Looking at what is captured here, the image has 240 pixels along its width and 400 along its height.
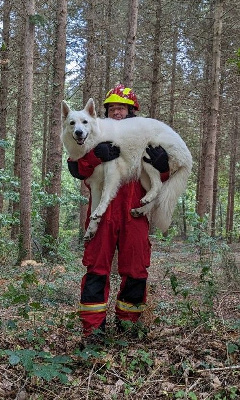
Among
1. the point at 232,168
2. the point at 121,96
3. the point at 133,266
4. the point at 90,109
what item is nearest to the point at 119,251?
the point at 133,266

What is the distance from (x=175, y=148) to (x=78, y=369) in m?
2.23

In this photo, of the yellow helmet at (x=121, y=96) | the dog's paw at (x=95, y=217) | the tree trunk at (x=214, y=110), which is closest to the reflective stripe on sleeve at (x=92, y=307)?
the dog's paw at (x=95, y=217)

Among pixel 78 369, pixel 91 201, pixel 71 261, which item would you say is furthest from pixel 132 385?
pixel 71 261

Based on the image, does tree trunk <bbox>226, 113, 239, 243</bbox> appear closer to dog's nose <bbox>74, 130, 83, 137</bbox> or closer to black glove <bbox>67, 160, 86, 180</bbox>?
black glove <bbox>67, 160, 86, 180</bbox>

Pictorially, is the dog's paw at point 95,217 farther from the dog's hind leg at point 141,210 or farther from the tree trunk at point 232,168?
the tree trunk at point 232,168

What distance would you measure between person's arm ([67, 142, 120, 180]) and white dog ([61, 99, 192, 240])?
45 millimetres

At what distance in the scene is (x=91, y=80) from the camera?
1259cm

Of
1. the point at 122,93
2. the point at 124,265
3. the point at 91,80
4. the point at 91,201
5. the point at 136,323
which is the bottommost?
the point at 136,323

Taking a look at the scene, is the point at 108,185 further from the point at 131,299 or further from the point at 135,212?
the point at 131,299

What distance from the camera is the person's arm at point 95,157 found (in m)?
3.84

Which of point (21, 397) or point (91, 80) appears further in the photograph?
point (91, 80)

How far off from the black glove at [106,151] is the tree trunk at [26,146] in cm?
573

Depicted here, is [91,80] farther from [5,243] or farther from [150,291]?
[150,291]

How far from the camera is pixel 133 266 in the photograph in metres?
3.81
